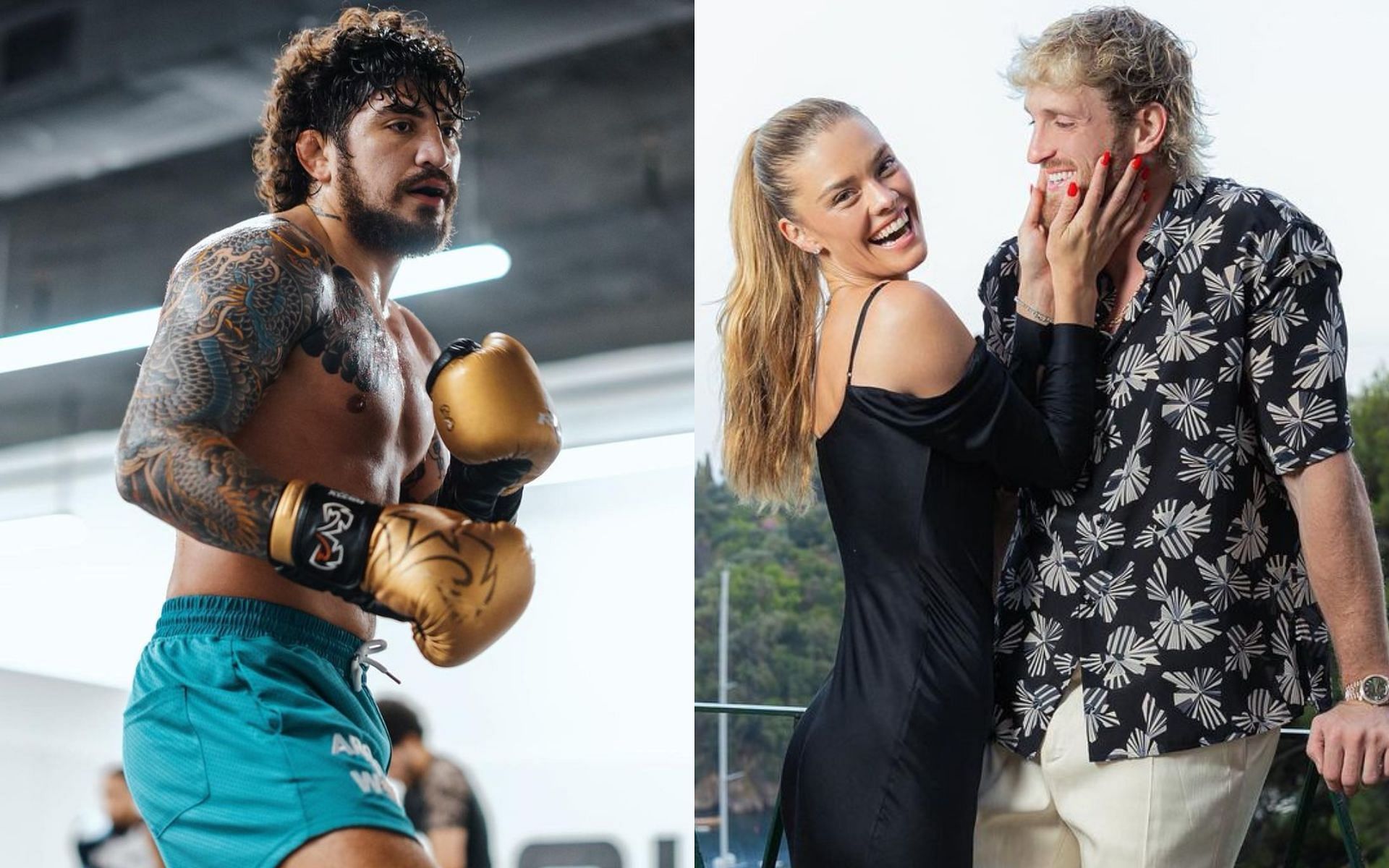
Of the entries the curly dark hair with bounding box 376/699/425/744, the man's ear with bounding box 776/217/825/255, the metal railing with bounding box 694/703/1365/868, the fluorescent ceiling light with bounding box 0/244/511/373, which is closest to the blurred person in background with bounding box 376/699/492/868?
the curly dark hair with bounding box 376/699/425/744

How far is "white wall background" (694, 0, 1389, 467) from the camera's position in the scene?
495cm

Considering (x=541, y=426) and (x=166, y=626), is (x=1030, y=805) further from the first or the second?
(x=166, y=626)

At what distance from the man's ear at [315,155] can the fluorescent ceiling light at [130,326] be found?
4.60m

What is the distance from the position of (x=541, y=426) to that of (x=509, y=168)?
4872mm

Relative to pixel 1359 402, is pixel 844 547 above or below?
below

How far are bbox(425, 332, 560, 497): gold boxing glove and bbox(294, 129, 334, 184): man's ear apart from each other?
1.01 feet

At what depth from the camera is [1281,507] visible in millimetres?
1427

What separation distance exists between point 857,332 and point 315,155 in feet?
2.64

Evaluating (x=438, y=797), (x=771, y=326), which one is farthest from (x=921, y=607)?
(x=438, y=797)

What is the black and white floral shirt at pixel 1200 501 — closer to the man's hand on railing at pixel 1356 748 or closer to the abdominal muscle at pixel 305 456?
the man's hand on railing at pixel 1356 748

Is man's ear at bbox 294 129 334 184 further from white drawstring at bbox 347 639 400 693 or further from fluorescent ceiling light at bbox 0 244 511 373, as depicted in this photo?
fluorescent ceiling light at bbox 0 244 511 373

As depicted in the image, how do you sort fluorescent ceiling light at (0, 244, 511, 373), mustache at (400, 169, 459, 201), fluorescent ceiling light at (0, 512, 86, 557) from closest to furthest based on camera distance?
mustache at (400, 169, 459, 201), fluorescent ceiling light at (0, 244, 511, 373), fluorescent ceiling light at (0, 512, 86, 557)

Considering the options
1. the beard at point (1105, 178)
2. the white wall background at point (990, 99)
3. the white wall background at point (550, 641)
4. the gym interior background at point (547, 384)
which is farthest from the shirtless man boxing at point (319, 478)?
the white wall background at point (550, 641)

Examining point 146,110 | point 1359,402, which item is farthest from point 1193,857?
point 146,110
